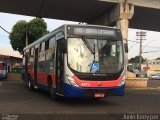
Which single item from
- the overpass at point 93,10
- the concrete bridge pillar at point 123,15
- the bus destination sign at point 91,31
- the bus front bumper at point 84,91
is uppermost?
the overpass at point 93,10

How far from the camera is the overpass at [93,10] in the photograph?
108 ft

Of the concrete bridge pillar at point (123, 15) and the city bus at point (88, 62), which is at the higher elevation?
the concrete bridge pillar at point (123, 15)

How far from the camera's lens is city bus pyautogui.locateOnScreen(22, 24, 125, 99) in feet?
51.4

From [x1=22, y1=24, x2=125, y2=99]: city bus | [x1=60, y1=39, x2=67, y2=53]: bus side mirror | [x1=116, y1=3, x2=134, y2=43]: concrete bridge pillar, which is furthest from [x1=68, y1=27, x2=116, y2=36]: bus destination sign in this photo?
[x1=116, y1=3, x2=134, y2=43]: concrete bridge pillar

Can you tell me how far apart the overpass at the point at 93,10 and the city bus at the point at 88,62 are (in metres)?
16.0

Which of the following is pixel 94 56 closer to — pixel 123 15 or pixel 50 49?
pixel 50 49

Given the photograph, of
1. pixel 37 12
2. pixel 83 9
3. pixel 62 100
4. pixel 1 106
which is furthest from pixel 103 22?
pixel 1 106

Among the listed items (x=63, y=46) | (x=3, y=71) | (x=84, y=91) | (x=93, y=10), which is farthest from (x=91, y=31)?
(x=3, y=71)

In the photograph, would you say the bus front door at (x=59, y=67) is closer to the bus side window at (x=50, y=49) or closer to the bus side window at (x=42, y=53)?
the bus side window at (x=50, y=49)

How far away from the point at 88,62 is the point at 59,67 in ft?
4.61

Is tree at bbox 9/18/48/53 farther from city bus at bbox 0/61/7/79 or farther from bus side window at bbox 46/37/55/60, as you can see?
bus side window at bbox 46/37/55/60

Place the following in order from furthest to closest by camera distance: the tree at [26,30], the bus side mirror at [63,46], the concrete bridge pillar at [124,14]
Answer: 1. the tree at [26,30]
2. the concrete bridge pillar at [124,14]
3. the bus side mirror at [63,46]

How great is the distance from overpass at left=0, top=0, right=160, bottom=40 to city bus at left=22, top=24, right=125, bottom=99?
1603 cm

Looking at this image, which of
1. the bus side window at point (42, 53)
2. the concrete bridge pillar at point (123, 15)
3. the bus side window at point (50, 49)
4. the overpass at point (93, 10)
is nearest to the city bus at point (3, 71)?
the overpass at point (93, 10)
